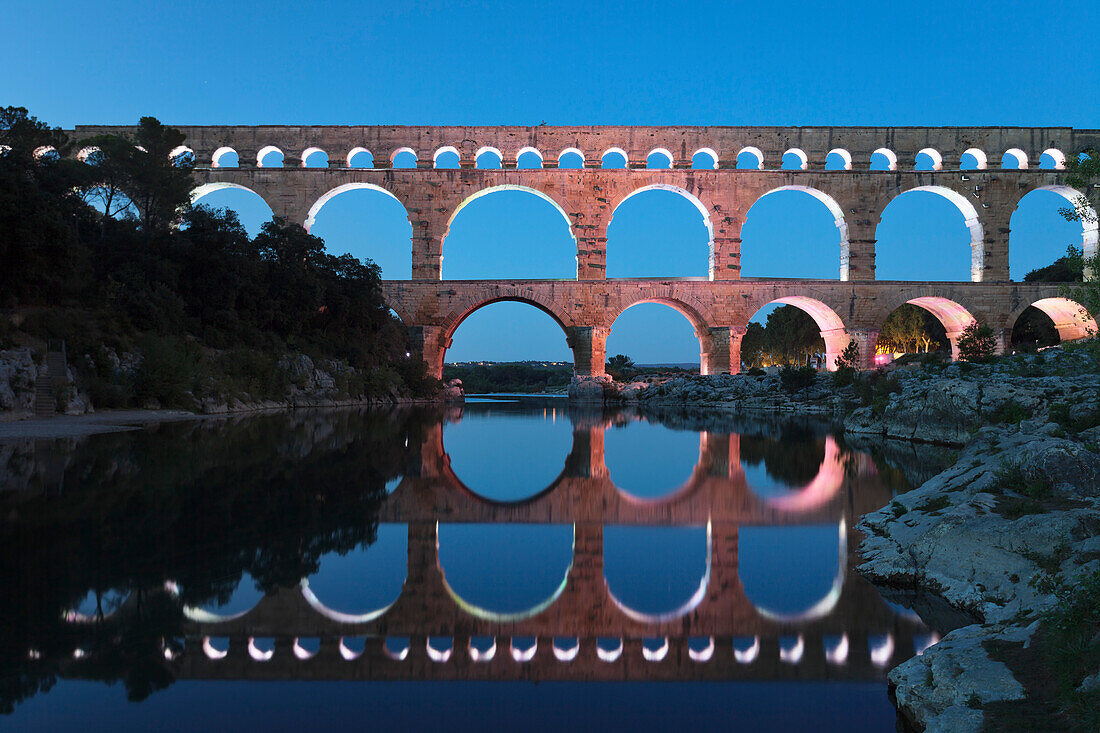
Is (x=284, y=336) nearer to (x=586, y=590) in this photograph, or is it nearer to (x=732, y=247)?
Answer: (x=732, y=247)

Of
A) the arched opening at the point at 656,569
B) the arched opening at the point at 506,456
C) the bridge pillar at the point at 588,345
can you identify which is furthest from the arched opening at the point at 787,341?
the arched opening at the point at 656,569

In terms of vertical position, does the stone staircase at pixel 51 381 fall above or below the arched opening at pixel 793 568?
above

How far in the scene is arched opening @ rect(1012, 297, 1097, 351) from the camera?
1147 inches

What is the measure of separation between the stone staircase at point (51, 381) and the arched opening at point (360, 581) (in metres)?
11.8

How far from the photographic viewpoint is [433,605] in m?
3.13

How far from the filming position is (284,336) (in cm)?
2288

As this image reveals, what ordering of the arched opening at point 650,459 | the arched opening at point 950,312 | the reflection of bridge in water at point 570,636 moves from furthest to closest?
the arched opening at point 950,312 → the arched opening at point 650,459 → the reflection of bridge in water at point 570,636

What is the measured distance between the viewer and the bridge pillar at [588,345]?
28.6 metres

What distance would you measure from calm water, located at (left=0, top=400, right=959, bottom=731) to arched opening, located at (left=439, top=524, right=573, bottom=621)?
21mm

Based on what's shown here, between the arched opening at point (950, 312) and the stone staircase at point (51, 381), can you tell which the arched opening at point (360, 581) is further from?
the arched opening at point (950, 312)

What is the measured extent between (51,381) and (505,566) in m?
13.2

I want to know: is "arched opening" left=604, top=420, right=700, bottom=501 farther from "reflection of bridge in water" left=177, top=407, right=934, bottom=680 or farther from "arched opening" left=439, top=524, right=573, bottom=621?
"reflection of bridge in water" left=177, top=407, right=934, bottom=680

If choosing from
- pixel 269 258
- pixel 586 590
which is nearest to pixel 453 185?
pixel 269 258

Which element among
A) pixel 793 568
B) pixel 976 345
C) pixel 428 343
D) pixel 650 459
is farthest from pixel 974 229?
pixel 793 568
